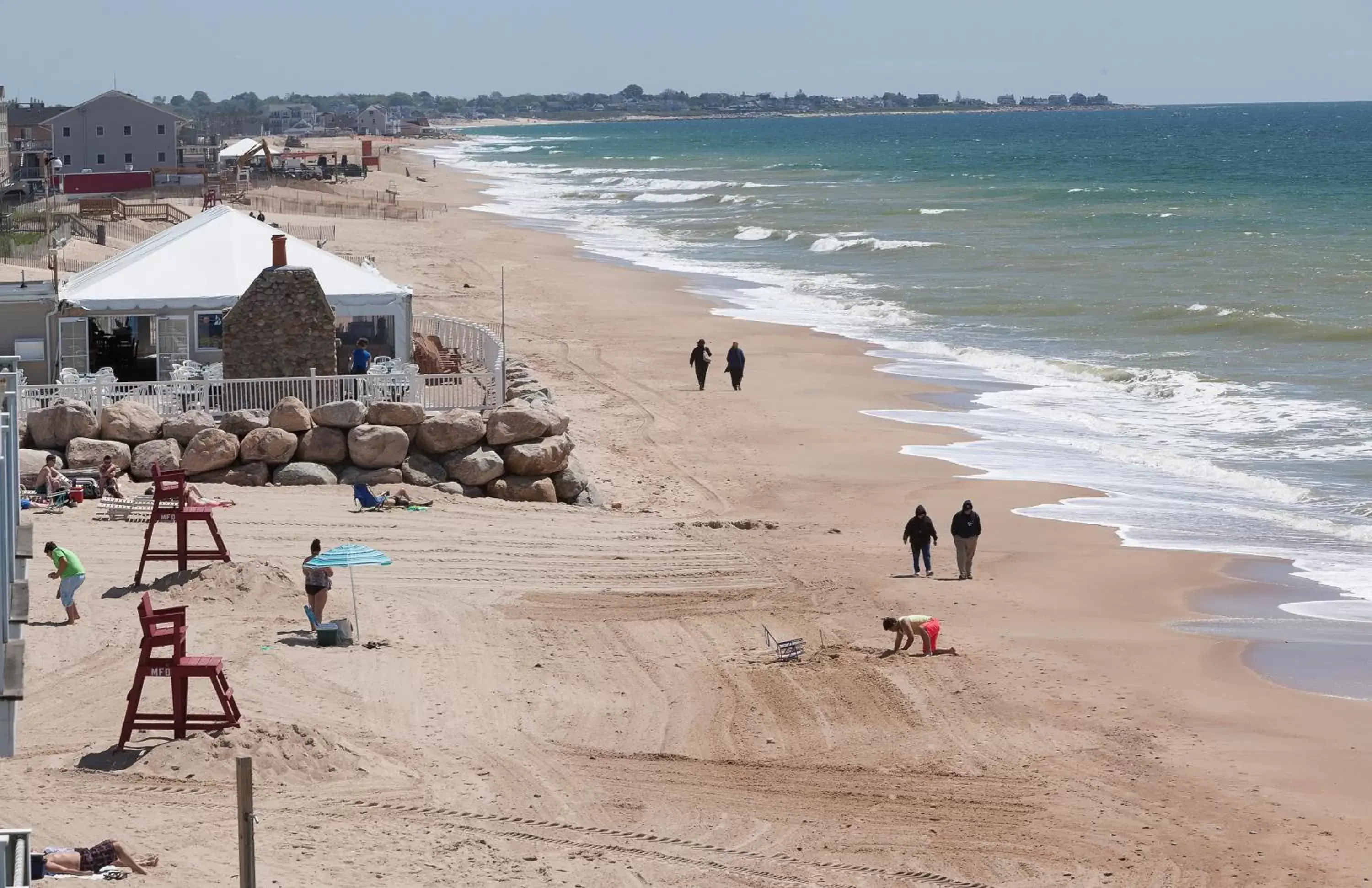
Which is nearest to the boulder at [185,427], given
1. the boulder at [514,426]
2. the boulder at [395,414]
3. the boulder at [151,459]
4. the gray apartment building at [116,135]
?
the boulder at [151,459]

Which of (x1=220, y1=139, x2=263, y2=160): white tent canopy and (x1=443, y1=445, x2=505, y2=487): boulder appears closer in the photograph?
(x1=443, y1=445, x2=505, y2=487): boulder

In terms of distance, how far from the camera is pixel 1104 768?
11.5 meters

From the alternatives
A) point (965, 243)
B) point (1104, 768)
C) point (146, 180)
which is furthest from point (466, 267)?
point (1104, 768)

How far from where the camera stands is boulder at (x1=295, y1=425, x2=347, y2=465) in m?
18.7

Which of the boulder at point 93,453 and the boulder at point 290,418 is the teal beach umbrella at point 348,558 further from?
the boulder at point 93,453

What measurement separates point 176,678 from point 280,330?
994 cm

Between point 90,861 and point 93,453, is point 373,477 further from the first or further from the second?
point 90,861

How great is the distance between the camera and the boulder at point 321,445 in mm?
18734

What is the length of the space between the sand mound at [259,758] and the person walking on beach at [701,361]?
1679 centimetres

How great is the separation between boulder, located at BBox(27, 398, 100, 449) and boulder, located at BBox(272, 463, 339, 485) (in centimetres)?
210

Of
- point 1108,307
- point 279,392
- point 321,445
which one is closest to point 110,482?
point 321,445

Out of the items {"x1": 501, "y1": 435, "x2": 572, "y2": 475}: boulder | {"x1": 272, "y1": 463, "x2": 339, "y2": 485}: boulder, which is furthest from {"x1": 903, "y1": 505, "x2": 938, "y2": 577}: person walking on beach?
{"x1": 272, "y1": 463, "x2": 339, "y2": 485}: boulder

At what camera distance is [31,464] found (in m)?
17.6

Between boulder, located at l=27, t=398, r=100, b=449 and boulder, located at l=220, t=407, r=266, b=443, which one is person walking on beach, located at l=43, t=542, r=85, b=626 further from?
boulder, located at l=220, t=407, r=266, b=443
